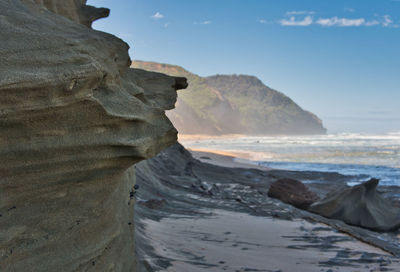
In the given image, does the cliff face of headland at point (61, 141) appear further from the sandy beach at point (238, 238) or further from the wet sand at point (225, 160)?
the wet sand at point (225, 160)

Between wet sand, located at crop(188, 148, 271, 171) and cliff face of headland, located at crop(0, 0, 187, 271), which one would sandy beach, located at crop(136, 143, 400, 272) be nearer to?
cliff face of headland, located at crop(0, 0, 187, 271)

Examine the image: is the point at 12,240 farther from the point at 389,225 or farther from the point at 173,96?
the point at 389,225

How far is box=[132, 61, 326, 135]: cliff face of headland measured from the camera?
8025cm

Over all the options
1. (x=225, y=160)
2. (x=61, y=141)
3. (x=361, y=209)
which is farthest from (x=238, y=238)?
(x=225, y=160)

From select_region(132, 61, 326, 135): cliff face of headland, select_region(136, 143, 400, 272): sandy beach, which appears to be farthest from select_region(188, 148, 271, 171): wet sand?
select_region(132, 61, 326, 135): cliff face of headland

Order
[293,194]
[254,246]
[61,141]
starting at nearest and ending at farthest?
1. [61,141]
2. [254,246]
3. [293,194]

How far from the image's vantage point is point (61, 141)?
2035 mm

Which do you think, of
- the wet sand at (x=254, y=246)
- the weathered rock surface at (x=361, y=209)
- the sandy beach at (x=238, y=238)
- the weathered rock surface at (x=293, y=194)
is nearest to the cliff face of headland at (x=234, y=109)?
the weathered rock surface at (x=293, y=194)

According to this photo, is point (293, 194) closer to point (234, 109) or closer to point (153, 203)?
point (153, 203)

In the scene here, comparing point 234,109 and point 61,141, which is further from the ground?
point 234,109

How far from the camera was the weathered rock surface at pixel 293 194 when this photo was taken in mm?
8625

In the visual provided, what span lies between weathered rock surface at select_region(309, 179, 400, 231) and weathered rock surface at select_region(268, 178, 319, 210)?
0.47 m

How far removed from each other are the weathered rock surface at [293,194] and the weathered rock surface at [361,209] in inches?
18.7

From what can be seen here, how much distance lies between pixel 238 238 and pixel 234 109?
303 ft
